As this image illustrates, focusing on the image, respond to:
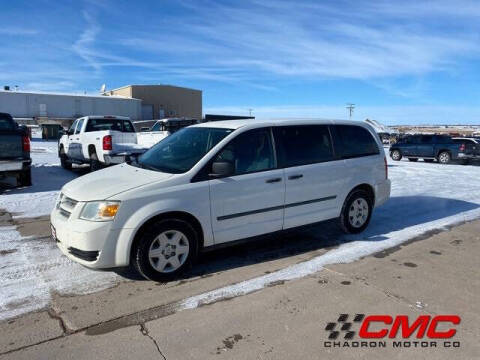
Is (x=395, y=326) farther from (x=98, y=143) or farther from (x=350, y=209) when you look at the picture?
(x=98, y=143)

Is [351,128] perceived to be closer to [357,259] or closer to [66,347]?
[357,259]

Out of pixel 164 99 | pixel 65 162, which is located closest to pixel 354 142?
pixel 65 162

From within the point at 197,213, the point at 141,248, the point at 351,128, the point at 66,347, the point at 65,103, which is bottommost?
the point at 66,347

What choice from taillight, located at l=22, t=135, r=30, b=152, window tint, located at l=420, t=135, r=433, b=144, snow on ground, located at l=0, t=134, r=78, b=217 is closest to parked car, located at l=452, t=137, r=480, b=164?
window tint, located at l=420, t=135, r=433, b=144

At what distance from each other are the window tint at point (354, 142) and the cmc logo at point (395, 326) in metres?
2.74

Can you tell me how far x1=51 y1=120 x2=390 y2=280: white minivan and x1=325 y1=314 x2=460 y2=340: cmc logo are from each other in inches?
66.7

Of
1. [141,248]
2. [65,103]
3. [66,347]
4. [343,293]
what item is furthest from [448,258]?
[65,103]

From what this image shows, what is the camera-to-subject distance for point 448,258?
5082 mm

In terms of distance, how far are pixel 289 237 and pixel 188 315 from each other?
265 cm

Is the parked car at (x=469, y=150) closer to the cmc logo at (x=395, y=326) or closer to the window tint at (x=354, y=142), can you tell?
the window tint at (x=354, y=142)

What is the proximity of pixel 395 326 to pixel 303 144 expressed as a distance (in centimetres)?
265

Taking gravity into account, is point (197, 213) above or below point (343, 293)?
above

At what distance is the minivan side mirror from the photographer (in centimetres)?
436

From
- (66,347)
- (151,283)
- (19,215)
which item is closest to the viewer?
(66,347)
